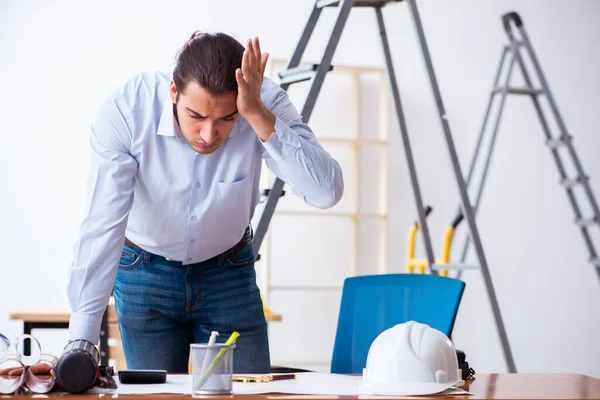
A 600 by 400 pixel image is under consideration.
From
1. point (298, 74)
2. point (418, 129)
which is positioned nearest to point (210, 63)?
point (298, 74)

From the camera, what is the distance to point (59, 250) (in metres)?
5.26

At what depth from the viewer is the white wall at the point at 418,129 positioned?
17.3ft

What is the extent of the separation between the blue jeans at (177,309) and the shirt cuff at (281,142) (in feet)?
1.23

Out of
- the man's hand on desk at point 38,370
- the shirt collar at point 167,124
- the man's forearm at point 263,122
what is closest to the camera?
the man's hand on desk at point 38,370

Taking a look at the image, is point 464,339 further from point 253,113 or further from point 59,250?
point 253,113

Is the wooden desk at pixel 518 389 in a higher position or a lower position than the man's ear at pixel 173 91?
lower

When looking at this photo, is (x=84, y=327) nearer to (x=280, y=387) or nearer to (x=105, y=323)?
(x=280, y=387)

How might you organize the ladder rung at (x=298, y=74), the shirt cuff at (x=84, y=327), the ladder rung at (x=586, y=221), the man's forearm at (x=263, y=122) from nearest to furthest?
1. the shirt cuff at (x=84, y=327)
2. the man's forearm at (x=263, y=122)
3. the ladder rung at (x=298, y=74)
4. the ladder rung at (x=586, y=221)

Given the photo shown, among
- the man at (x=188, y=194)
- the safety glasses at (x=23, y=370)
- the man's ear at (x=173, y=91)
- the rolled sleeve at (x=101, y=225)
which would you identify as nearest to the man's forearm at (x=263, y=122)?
the man at (x=188, y=194)

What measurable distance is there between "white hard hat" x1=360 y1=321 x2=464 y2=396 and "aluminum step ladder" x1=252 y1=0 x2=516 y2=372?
4.49ft

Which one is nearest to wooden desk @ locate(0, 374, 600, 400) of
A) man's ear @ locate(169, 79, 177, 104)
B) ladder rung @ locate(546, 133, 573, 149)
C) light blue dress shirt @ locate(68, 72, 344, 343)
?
light blue dress shirt @ locate(68, 72, 344, 343)

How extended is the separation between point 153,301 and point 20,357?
0.57 metres

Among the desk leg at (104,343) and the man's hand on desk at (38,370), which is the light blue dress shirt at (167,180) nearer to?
the man's hand on desk at (38,370)

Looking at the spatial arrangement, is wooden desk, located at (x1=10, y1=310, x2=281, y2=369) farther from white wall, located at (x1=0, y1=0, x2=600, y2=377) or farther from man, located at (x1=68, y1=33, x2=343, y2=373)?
white wall, located at (x1=0, y1=0, x2=600, y2=377)
